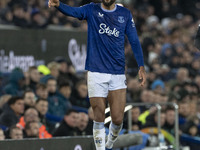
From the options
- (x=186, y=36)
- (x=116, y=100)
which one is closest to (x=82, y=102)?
(x=116, y=100)

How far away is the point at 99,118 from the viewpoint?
7.69 metres

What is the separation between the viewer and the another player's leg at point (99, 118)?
25.0 feet

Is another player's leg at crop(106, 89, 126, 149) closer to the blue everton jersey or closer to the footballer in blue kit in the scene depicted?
the footballer in blue kit

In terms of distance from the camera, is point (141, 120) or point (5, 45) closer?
point (141, 120)

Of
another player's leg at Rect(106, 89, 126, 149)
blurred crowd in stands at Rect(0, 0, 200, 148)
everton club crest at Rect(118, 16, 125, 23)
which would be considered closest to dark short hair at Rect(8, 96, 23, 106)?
blurred crowd in stands at Rect(0, 0, 200, 148)

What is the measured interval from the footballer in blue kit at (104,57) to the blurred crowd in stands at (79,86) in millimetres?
539

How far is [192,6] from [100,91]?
2051 cm

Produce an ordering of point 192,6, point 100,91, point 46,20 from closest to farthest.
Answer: point 100,91
point 46,20
point 192,6

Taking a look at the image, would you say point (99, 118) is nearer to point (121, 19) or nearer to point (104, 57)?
point (104, 57)

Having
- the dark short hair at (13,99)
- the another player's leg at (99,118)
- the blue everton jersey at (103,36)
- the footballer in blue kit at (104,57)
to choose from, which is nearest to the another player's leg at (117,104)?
the footballer in blue kit at (104,57)

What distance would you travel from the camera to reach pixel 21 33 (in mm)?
14898

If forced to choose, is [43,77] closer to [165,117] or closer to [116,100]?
[165,117]

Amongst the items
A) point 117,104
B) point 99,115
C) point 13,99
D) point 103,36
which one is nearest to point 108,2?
point 103,36

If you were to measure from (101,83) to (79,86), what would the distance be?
5.65m
